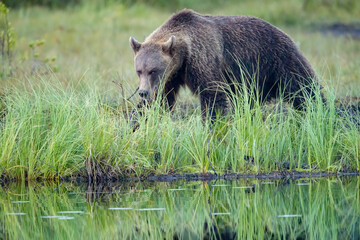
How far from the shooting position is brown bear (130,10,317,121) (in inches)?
336

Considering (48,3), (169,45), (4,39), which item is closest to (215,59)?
(169,45)

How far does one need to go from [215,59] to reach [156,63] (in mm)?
889

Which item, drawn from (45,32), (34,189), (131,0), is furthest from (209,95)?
(131,0)

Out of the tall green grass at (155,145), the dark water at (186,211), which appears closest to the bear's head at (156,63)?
the tall green grass at (155,145)

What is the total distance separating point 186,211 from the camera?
604 centimetres

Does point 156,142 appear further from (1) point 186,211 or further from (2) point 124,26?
(2) point 124,26

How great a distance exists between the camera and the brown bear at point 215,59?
854cm

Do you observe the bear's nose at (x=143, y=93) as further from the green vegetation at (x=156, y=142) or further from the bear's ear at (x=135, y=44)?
the bear's ear at (x=135, y=44)

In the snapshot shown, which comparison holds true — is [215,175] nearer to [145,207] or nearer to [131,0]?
[145,207]

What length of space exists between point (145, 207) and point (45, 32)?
46.8 feet

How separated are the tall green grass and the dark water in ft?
1.22

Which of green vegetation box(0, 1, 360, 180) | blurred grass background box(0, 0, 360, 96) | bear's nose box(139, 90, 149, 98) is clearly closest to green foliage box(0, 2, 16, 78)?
blurred grass background box(0, 0, 360, 96)

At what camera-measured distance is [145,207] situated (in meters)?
6.09

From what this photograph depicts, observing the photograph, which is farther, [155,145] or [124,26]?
[124,26]
